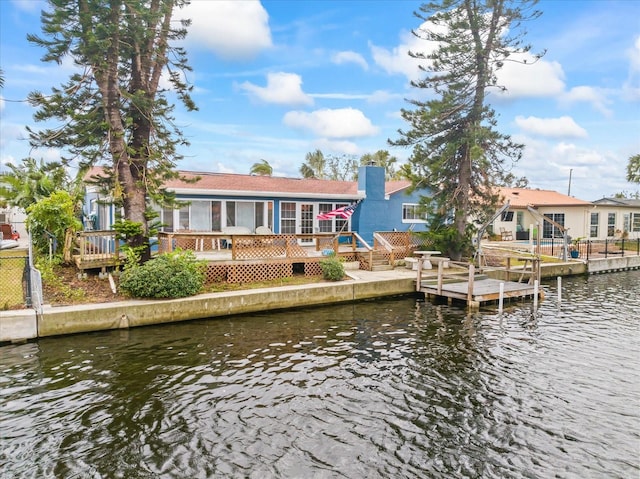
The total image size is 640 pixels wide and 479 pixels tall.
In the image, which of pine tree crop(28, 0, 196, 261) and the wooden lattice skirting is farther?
the wooden lattice skirting

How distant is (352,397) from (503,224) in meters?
27.3

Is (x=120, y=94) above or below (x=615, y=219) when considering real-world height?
above

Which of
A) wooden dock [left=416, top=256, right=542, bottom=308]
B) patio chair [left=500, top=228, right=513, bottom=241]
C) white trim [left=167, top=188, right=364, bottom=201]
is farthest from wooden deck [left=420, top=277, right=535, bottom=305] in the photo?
patio chair [left=500, top=228, right=513, bottom=241]

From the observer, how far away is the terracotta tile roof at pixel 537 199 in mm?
30172

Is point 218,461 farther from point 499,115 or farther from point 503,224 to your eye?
point 503,224

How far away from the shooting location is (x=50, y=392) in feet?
23.1

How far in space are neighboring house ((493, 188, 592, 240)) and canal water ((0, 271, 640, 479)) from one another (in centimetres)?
2061

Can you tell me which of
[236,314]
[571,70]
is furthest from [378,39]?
[236,314]

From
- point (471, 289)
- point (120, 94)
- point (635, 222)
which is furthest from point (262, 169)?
point (635, 222)

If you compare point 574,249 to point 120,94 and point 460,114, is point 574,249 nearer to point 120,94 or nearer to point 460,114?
point 460,114

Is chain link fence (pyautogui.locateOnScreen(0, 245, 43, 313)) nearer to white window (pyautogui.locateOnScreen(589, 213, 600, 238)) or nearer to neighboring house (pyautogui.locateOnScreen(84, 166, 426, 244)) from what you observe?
neighboring house (pyautogui.locateOnScreen(84, 166, 426, 244))

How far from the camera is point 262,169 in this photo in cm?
3494

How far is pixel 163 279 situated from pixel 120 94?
18.8ft

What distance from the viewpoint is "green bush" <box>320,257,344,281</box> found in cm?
1470
